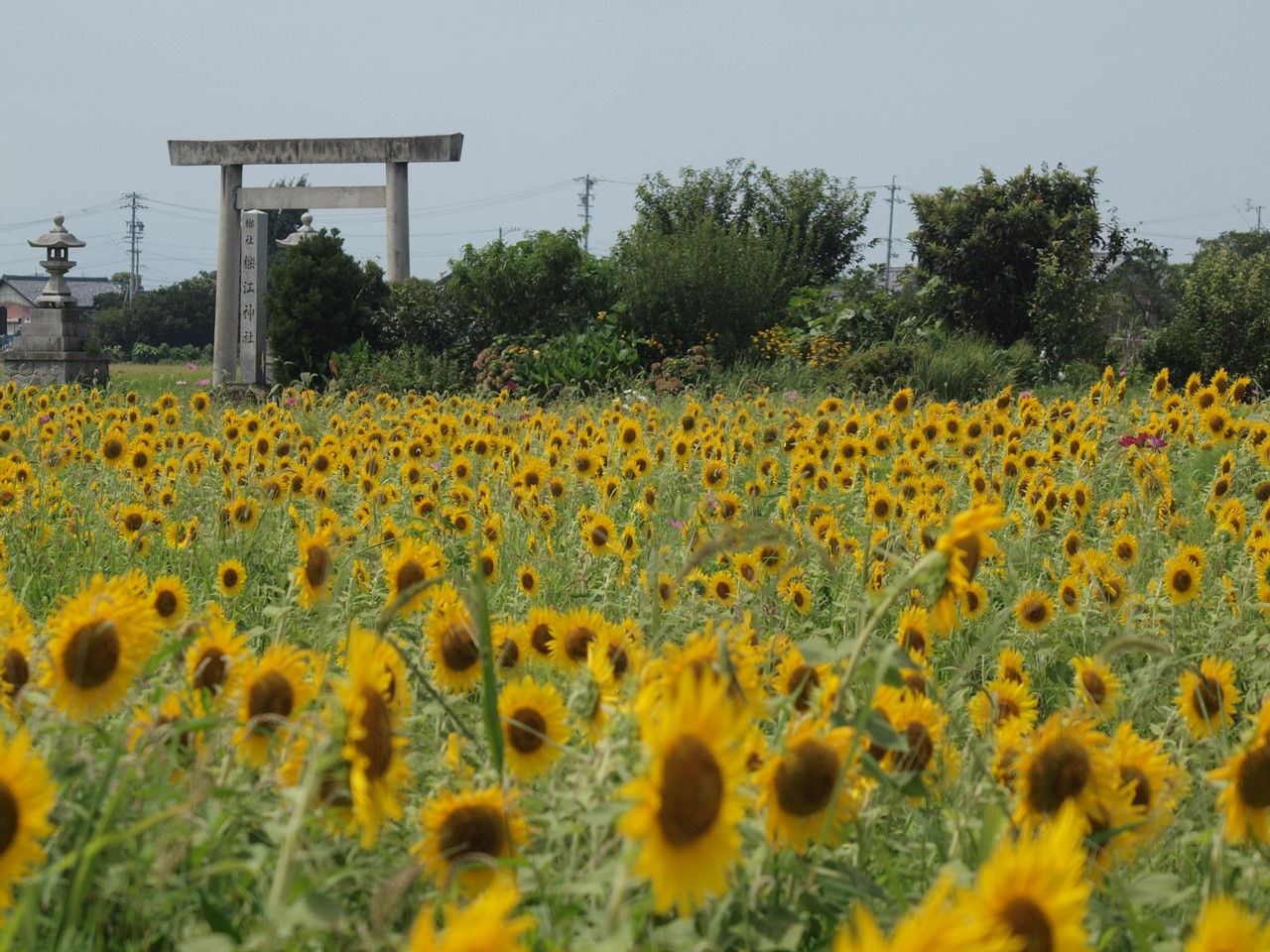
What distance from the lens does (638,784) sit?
1038 mm

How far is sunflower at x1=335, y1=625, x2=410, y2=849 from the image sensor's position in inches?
48.1

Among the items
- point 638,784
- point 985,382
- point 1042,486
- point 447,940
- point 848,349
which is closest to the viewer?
point 447,940

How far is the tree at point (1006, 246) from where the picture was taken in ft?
71.4

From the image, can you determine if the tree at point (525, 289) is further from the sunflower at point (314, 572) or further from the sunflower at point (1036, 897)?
the sunflower at point (1036, 897)

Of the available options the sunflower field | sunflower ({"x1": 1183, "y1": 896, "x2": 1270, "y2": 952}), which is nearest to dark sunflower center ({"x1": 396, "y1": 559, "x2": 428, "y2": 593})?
the sunflower field

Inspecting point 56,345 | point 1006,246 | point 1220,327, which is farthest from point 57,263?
point 1220,327

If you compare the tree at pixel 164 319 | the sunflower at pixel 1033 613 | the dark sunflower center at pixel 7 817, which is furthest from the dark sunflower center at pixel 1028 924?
the tree at pixel 164 319

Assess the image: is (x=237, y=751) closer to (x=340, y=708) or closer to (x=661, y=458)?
(x=340, y=708)

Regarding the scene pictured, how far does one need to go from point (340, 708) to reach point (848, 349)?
1642cm

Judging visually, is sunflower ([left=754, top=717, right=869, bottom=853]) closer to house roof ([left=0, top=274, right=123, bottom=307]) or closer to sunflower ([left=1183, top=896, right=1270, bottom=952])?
sunflower ([left=1183, top=896, right=1270, bottom=952])

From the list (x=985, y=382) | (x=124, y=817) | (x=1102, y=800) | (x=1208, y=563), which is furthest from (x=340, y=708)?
(x=985, y=382)

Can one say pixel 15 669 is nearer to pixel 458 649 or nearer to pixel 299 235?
pixel 458 649

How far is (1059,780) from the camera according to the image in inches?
58.1

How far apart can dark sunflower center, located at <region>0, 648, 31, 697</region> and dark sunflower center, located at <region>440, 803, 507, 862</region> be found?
0.63 m
